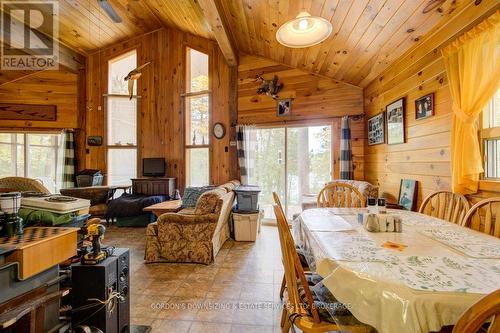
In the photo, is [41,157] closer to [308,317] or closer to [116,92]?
[116,92]

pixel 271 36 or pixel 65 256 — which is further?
pixel 271 36

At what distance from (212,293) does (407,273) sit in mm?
1775

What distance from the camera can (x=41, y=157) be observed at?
532 centimetres

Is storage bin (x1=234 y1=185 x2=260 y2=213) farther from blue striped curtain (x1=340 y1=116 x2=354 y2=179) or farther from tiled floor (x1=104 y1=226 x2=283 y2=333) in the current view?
blue striped curtain (x1=340 y1=116 x2=354 y2=179)

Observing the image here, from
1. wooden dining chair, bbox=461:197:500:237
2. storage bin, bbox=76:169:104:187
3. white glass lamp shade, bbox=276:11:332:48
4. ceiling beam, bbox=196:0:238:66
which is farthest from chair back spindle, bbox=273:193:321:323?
storage bin, bbox=76:169:104:187

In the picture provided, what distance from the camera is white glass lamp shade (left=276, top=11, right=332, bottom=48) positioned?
5.90ft

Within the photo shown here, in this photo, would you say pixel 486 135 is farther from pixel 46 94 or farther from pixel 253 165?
pixel 46 94

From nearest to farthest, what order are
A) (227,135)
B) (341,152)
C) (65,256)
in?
1. (65,256)
2. (341,152)
3. (227,135)

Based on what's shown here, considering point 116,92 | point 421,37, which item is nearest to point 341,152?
point 421,37

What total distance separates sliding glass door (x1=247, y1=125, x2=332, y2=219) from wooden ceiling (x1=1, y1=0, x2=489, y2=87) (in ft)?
3.82

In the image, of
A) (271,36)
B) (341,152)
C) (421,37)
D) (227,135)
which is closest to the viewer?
(421,37)

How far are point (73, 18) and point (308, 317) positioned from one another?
585cm

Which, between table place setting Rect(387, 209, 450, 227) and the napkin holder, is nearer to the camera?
the napkin holder

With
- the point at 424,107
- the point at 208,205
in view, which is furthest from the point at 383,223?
the point at 208,205
